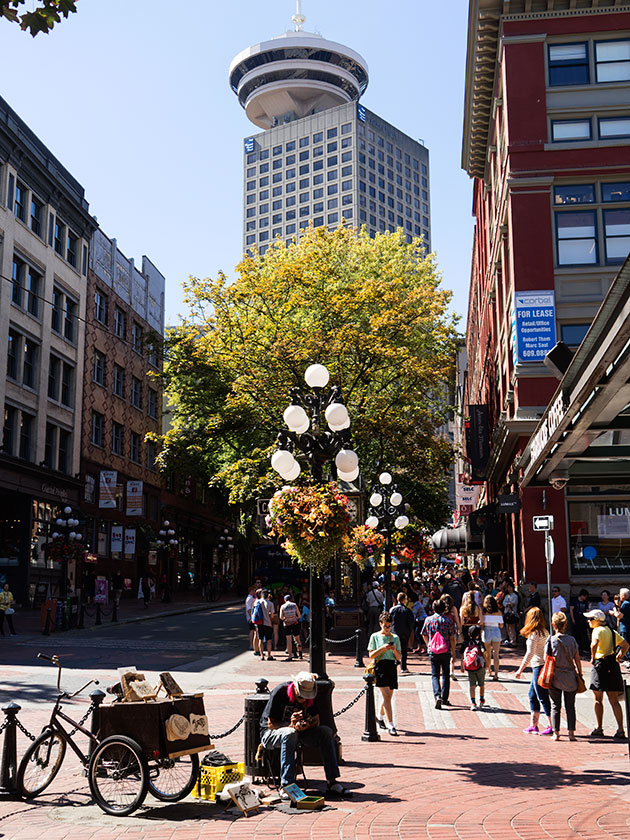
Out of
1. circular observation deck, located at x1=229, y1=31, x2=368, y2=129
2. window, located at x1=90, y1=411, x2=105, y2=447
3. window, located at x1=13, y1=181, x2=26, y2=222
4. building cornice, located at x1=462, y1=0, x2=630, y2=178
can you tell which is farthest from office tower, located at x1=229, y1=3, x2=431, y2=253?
building cornice, located at x1=462, y1=0, x2=630, y2=178

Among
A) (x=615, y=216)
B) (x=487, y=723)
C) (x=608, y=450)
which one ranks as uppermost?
(x=615, y=216)

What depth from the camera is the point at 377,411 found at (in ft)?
101

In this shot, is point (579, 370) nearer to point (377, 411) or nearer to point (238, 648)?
point (238, 648)

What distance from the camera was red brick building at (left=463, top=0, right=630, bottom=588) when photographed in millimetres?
26578

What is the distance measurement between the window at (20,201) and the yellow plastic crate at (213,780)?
35.7 meters

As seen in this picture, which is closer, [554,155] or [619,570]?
[619,570]

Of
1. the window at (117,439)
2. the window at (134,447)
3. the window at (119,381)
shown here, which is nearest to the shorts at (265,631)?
the window at (117,439)

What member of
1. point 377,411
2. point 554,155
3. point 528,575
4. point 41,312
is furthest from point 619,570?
point 41,312

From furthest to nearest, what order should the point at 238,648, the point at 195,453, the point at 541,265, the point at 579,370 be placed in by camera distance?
the point at 195,453
the point at 541,265
the point at 238,648
the point at 579,370

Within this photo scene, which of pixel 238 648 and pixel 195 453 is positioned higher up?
pixel 195 453

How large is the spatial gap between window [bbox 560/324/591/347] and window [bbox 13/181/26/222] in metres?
25.7

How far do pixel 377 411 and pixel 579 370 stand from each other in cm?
2025

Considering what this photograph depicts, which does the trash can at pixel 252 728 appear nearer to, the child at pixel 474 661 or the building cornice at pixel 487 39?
the child at pixel 474 661

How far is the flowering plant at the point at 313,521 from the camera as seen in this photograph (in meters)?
11.2
